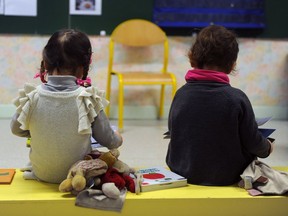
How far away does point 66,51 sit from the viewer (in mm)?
1405

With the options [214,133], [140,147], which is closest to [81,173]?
[214,133]

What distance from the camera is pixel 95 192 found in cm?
138

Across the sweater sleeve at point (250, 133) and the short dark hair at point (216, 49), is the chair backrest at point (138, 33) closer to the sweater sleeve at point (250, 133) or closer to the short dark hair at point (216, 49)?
the short dark hair at point (216, 49)

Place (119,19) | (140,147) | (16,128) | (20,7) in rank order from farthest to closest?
1. (119,19)
2. (20,7)
3. (140,147)
4. (16,128)

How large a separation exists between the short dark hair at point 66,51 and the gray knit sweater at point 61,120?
0.15ft

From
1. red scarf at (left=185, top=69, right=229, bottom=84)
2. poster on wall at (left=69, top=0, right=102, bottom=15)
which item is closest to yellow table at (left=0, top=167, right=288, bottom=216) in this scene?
red scarf at (left=185, top=69, right=229, bottom=84)

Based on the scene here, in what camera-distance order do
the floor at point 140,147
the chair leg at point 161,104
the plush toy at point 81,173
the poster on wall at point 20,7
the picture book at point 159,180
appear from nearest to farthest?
the plush toy at point 81,173 → the picture book at point 159,180 → the floor at point 140,147 → the poster on wall at point 20,7 → the chair leg at point 161,104

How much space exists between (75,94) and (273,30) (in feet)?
9.14

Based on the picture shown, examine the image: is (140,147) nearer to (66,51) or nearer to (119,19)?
(119,19)

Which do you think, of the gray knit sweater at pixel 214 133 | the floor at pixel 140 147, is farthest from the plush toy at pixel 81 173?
the floor at pixel 140 147

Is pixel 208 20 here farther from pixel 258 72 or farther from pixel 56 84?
pixel 56 84

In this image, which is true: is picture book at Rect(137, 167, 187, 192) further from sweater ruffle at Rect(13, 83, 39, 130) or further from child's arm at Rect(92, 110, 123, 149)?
sweater ruffle at Rect(13, 83, 39, 130)

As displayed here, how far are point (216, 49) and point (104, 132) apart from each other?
0.47 m

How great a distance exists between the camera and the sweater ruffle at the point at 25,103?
1.39 m
